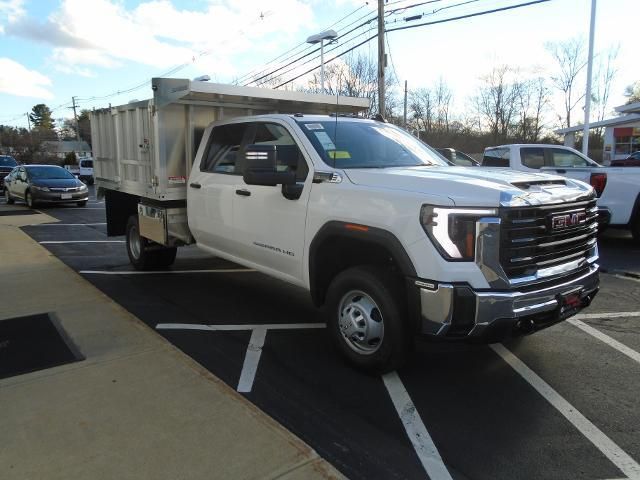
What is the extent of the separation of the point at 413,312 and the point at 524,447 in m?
1.01

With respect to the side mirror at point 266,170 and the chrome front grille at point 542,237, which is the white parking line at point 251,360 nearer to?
the side mirror at point 266,170

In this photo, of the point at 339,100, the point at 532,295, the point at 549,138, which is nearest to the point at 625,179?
the point at 339,100

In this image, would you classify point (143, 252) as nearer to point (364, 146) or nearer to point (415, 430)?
point (364, 146)

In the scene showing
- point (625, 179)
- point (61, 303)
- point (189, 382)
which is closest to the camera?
point (189, 382)

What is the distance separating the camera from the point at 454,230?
330cm

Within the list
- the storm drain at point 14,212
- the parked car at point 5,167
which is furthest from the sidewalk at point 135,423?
the parked car at point 5,167

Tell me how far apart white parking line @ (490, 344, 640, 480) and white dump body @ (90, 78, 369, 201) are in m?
3.65

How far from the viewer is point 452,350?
4.54 meters

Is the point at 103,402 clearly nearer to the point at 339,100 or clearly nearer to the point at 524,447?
Answer: the point at 524,447

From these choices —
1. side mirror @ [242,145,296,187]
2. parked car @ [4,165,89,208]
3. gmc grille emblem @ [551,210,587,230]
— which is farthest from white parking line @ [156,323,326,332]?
parked car @ [4,165,89,208]

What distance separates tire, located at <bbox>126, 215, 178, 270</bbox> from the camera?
7414mm

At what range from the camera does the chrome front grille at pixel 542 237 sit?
3350 mm

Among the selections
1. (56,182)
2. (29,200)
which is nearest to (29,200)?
(29,200)

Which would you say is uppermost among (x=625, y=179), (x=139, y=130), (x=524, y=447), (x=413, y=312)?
(x=139, y=130)
